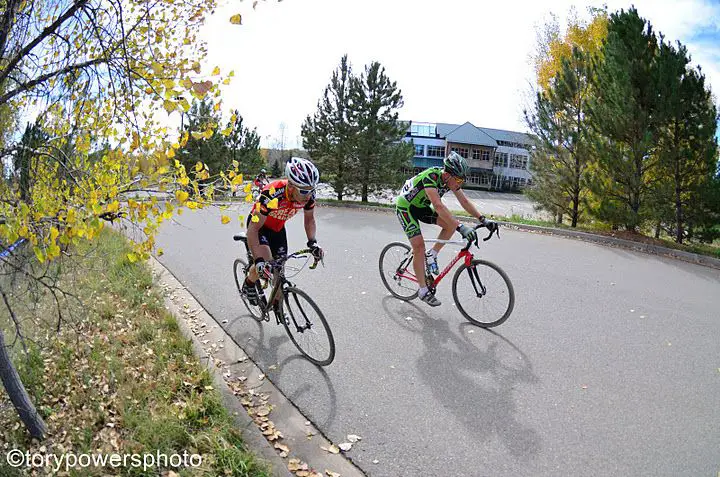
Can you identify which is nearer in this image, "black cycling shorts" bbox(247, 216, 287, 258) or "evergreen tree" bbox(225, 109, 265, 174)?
"black cycling shorts" bbox(247, 216, 287, 258)

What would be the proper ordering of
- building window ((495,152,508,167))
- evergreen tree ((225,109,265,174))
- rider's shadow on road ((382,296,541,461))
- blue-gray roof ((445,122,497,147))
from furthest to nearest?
building window ((495,152,508,167)) → blue-gray roof ((445,122,497,147)) → evergreen tree ((225,109,265,174)) → rider's shadow on road ((382,296,541,461))

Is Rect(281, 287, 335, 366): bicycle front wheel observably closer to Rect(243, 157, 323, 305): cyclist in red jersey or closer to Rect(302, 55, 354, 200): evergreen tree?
Rect(243, 157, 323, 305): cyclist in red jersey

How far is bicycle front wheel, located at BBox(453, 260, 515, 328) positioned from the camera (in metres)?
5.45

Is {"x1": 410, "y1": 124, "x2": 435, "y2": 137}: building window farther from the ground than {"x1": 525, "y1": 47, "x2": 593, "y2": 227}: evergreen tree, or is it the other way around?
{"x1": 410, "y1": 124, "x2": 435, "y2": 137}: building window

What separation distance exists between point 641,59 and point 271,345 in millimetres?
12278

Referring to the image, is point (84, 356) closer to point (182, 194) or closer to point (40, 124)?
point (40, 124)

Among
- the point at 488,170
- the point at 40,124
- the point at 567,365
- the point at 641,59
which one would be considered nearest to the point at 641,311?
the point at 567,365

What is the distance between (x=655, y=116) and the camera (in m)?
11.7

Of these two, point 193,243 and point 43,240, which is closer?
point 43,240

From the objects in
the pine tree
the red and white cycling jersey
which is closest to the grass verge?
the red and white cycling jersey

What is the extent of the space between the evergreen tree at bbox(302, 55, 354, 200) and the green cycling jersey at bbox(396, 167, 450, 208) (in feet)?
57.6

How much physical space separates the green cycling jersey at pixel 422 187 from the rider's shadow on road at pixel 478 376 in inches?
61.2

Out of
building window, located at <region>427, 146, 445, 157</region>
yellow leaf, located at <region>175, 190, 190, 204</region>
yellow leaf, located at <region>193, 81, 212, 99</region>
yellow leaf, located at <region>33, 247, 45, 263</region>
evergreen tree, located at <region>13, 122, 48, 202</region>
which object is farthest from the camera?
building window, located at <region>427, 146, 445, 157</region>

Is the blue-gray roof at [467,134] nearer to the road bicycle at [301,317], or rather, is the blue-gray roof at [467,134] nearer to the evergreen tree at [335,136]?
the evergreen tree at [335,136]
